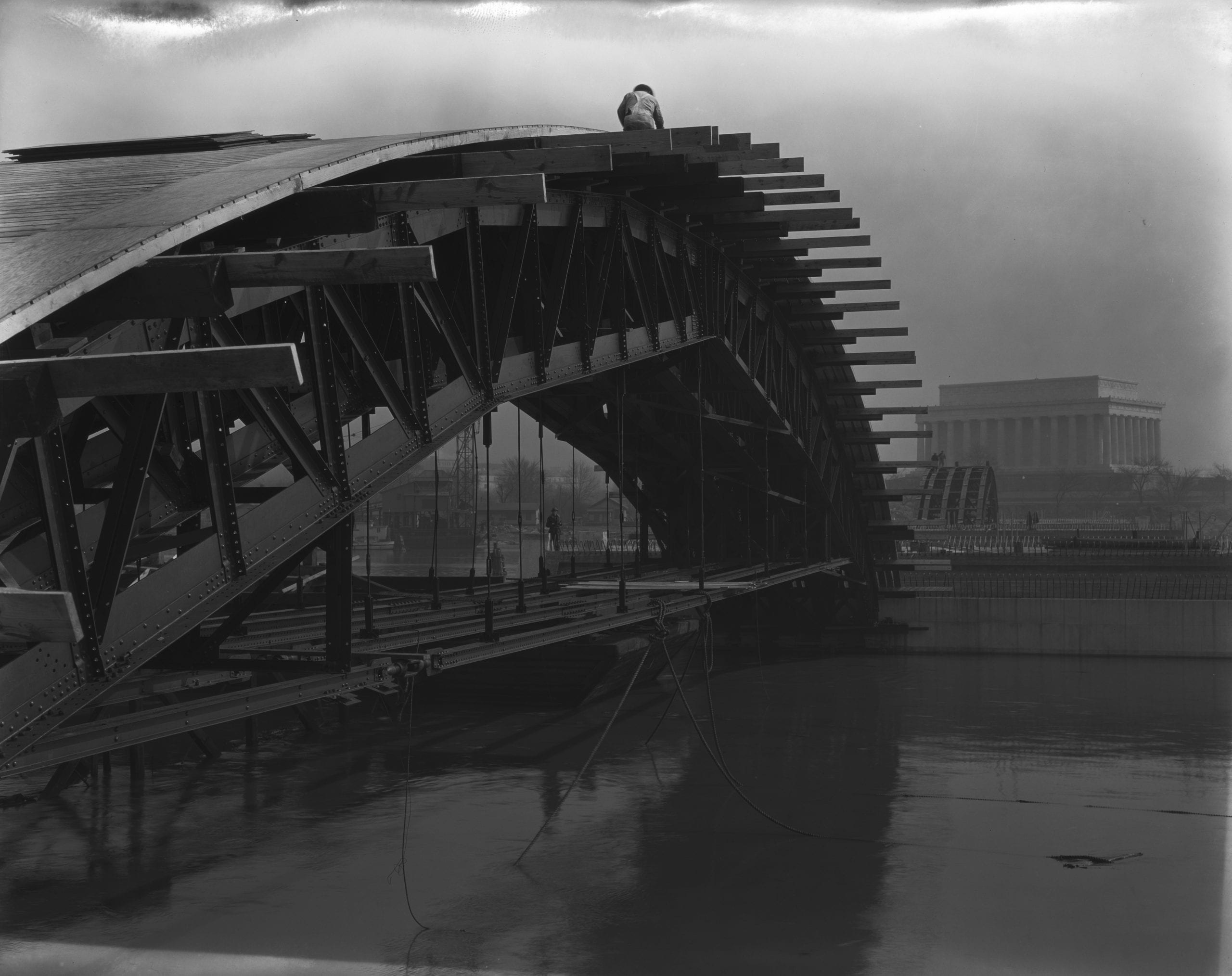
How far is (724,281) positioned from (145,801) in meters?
13.5

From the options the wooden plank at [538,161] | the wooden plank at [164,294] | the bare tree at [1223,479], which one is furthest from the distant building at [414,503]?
the bare tree at [1223,479]

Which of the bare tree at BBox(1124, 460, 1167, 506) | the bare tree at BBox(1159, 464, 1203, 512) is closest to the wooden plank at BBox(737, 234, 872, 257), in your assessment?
the bare tree at BBox(1159, 464, 1203, 512)

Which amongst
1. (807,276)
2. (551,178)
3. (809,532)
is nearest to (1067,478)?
(809,532)

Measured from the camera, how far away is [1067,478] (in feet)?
483

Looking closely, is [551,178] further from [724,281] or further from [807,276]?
[807,276]

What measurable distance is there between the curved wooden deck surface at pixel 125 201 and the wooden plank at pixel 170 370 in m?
0.66

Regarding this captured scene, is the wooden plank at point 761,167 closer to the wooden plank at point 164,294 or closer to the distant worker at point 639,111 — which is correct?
the distant worker at point 639,111

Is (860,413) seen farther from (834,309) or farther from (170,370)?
(170,370)

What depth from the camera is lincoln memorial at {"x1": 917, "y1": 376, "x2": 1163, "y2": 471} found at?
162000 mm

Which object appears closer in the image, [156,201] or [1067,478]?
[156,201]

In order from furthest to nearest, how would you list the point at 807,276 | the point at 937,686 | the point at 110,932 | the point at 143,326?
the point at 937,686, the point at 807,276, the point at 110,932, the point at 143,326

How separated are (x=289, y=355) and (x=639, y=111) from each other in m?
14.2

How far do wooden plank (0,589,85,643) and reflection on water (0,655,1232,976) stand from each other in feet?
22.3

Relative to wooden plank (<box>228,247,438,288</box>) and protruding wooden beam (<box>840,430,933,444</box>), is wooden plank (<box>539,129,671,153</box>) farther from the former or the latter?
protruding wooden beam (<box>840,430,933,444</box>)
